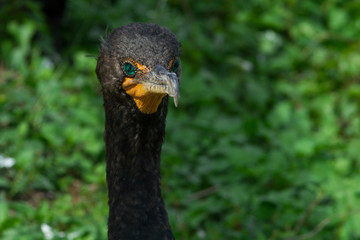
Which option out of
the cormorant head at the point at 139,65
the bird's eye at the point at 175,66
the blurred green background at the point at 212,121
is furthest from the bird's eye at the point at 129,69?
the blurred green background at the point at 212,121

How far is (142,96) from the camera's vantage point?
2303 mm

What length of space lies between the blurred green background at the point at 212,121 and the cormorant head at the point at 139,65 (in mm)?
330

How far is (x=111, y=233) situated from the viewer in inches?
103

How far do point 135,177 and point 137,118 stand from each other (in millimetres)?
321

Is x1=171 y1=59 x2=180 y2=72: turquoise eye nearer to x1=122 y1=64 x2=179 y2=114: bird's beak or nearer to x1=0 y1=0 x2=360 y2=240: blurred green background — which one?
x1=122 y1=64 x2=179 y2=114: bird's beak

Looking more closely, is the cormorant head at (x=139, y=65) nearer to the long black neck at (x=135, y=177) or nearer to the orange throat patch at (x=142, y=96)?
the orange throat patch at (x=142, y=96)

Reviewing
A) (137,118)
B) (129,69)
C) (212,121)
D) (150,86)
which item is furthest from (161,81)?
(212,121)

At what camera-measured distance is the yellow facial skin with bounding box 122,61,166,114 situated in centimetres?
226

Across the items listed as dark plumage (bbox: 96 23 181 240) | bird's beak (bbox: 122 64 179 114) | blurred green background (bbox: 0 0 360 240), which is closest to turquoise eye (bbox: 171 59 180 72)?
dark plumage (bbox: 96 23 181 240)

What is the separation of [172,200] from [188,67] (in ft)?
6.23

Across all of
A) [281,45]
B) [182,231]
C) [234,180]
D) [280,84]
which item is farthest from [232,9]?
[182,231]

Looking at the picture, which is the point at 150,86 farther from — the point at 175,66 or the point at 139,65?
the point at 175,66

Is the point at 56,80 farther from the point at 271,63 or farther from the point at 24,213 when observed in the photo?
the point at 271,63

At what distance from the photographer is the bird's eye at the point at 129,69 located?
229 cm
